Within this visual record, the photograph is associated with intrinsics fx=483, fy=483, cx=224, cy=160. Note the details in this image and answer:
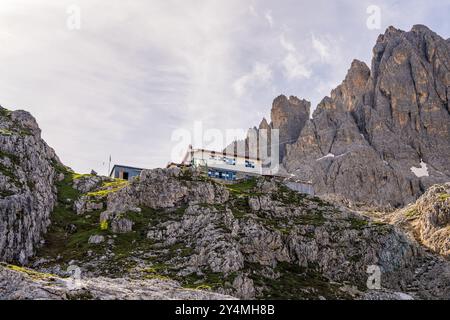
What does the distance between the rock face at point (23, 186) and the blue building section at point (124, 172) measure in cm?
2927

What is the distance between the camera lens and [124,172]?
7077 inches

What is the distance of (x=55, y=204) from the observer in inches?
5118

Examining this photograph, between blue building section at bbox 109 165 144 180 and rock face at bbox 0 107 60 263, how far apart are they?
2927cm

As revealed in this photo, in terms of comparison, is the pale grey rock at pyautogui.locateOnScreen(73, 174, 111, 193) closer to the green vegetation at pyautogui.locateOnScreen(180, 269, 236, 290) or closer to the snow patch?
the green vegetation at pyautogui.locateOnScreen(180, 269, 236, 290)

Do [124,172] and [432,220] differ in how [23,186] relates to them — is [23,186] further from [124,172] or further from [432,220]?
[432,220]

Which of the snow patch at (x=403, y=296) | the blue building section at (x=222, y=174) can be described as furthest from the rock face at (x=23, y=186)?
the snow patch at (x=403, y=296)

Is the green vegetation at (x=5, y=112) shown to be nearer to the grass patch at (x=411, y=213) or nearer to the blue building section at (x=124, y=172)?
the blue building section at (x=124, y=172)

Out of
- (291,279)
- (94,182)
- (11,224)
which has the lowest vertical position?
(291,279)

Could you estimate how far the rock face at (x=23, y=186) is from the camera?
99.5 m

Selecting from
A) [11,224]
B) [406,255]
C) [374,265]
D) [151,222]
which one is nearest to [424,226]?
[406,255]

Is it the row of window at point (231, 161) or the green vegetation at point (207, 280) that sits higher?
the row of window at point (231, 161)

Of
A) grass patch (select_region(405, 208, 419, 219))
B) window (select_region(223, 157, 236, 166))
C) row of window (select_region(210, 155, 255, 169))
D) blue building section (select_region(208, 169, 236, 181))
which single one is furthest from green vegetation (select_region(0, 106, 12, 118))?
grass patch (select_region(405, 208, 419, 219))
